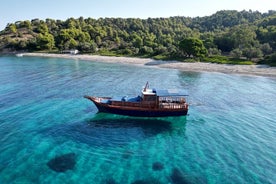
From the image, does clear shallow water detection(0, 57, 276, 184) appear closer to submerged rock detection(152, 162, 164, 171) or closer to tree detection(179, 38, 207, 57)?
submerged rock detection(152, 162, 164, 171)

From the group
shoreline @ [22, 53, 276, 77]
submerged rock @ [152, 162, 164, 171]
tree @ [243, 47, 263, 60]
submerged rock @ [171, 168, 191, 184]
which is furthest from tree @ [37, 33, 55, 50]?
submerged rock @ [171, 168, 191, 184]

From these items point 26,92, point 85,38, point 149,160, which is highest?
point 85,38

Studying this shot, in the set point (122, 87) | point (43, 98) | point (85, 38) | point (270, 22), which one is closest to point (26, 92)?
point (43, 98)

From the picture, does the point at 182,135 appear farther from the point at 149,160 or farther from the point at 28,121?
the point at 28,121

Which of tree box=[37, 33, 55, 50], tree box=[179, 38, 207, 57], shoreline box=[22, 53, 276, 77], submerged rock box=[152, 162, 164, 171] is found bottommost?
submerged rock box=[152, 162, 164, 171]

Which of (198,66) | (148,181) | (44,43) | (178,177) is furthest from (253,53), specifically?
(44,43)

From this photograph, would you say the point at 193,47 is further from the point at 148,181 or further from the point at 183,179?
the point at 148,181

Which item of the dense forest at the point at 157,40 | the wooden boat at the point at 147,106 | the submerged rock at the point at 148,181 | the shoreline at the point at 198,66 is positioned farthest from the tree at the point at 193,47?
the submerged rock at the point at 148,181
